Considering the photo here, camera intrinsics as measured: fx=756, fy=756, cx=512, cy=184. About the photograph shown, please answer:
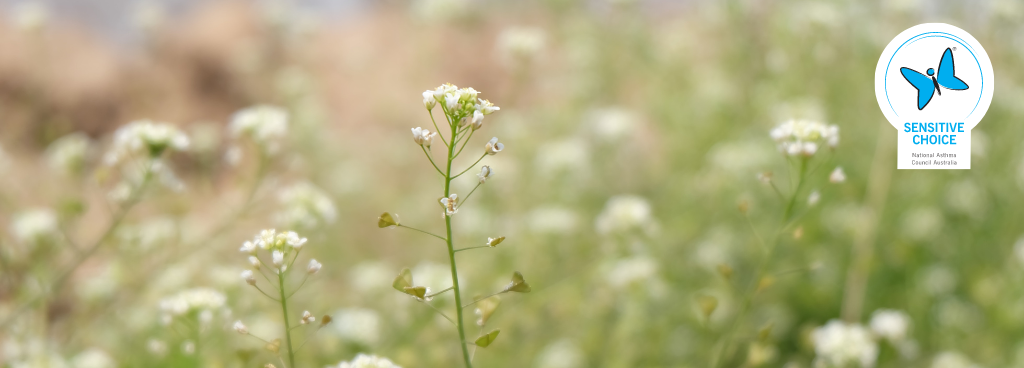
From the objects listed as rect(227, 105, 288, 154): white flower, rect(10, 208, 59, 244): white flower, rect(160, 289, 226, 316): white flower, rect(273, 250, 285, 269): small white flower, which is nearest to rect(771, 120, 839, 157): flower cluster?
rect(273, 250, 285, 269): small white flower

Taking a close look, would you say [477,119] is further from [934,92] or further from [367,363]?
[934,92]

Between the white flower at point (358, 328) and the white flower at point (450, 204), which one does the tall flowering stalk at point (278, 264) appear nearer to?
the white flower at point (450, 204)

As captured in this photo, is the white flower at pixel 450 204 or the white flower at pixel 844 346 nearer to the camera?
the white flower at pixel 450 204

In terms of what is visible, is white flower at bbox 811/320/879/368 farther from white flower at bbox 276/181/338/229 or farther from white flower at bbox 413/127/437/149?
white flower at bbox 276/181/338/229

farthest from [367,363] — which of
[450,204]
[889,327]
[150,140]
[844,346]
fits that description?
[889,327]

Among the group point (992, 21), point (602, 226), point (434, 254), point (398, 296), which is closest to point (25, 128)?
point (434, 254)

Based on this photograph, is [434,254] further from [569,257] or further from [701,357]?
[701,357]

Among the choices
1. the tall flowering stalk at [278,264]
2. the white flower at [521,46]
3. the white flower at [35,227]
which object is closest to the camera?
the tall flowering stalk at [278,264]

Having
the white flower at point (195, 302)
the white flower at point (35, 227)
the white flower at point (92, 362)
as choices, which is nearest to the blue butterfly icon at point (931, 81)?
the white flower at point (195, 302)
